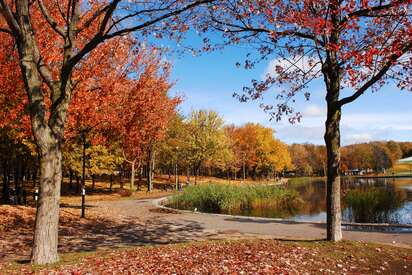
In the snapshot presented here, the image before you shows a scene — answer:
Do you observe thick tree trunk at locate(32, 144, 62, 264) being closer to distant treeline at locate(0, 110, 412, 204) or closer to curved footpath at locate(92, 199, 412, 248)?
curved footpath at locate(92, 199, 412, 248)

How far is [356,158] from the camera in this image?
12244 cm

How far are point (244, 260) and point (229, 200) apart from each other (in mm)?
16962

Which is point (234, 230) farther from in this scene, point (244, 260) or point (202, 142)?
point (202, 142)

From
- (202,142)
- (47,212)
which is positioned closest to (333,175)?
(47,212)

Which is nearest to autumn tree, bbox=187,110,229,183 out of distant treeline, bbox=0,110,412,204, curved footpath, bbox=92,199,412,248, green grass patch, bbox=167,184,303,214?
distant treeline, bbox=0,110,412,204

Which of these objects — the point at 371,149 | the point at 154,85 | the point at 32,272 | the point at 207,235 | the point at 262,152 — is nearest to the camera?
the point at 32,272

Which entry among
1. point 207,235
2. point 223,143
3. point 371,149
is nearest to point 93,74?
point 207,235

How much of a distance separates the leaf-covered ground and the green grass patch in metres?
14.5

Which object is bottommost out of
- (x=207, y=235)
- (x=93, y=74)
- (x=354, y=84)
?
(x=207, y=235)

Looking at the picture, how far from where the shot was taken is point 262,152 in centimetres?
7531

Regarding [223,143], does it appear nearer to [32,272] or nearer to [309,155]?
[32,272]

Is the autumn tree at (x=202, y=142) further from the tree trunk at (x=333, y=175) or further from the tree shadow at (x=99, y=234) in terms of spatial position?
the tree trunk at (x=333, y=175)

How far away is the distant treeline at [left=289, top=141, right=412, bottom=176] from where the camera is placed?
392ft

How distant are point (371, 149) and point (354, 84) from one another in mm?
121720
